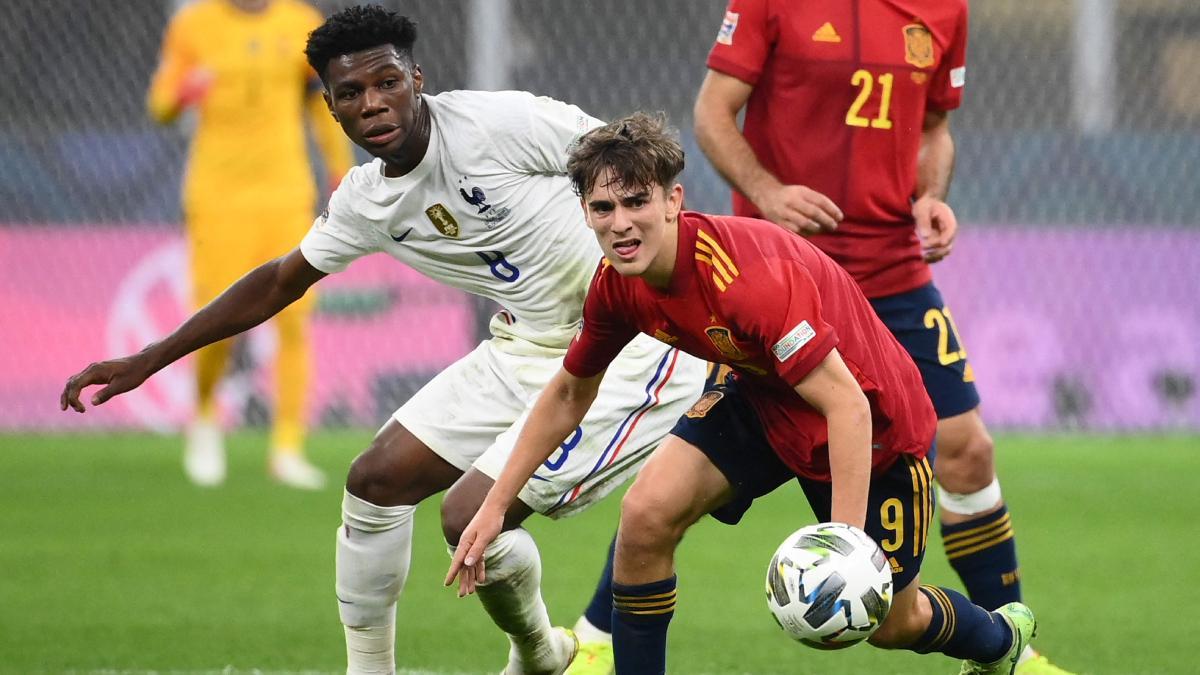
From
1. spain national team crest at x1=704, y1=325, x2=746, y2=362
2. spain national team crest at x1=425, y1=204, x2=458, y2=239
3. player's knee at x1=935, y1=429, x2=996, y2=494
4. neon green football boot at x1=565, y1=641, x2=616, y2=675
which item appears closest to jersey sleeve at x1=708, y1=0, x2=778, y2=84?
spain national team crest at x1=425, y1=204, x2=458, y2=239

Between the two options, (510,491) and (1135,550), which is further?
(1135,550)

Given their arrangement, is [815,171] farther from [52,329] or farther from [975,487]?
[52,329]

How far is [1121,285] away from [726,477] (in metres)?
6.99

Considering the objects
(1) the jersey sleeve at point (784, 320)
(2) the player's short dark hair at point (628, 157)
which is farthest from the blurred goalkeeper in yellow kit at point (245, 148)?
(1) the jersey sleeve at point (784, 320)

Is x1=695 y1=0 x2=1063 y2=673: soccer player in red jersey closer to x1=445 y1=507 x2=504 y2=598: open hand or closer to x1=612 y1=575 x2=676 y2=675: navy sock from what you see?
x1=612 y1=575 x2=676 y2=675: navy sock

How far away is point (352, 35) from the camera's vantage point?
4258 millimetres

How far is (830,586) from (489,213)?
142 centimetres

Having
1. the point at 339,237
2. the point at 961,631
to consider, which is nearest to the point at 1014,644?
the point at 961,631

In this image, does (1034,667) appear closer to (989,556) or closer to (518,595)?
(989,556)

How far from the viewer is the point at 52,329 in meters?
10.5

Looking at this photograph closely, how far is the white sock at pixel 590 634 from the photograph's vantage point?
15.9ft

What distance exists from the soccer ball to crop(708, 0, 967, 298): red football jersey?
1393 mm

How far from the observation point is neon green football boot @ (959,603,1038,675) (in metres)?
4.41

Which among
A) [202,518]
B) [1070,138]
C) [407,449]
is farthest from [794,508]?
[407,449]
